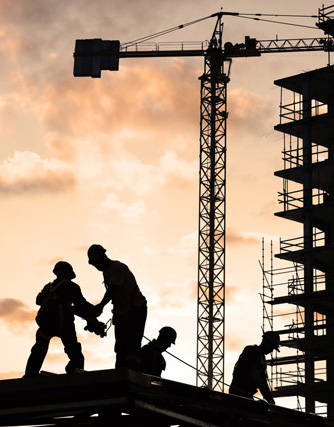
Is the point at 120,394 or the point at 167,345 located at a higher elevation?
the point at 167,345

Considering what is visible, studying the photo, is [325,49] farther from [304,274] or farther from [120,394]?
[120,394]

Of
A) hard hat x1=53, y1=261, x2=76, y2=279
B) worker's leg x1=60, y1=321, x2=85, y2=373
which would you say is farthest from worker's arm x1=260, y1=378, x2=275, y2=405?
hard hat x1=53, y1=261, x2=76, y2=279

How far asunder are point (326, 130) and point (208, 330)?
77.0ft

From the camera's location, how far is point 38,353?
14.8 metres

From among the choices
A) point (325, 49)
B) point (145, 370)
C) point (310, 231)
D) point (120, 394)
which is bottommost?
point (120, 394)

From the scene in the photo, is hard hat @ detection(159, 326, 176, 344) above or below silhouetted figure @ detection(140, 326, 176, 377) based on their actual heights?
above

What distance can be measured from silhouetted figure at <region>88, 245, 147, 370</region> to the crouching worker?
262mm

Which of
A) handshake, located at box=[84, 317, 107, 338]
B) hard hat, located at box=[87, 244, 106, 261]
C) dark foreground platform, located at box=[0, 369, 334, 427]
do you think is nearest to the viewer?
dark foreground platform, located at box=[0, 369, 334, 427]

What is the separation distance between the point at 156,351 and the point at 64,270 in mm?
2708

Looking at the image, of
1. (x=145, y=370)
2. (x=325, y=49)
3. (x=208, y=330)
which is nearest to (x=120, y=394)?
(x=145, y=370)

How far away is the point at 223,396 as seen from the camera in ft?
48.6

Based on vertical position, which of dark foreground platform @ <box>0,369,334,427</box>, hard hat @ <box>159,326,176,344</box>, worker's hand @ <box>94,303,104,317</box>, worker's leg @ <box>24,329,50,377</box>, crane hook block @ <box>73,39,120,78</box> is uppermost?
crane hook block @ <box>73,39,120,78</box>

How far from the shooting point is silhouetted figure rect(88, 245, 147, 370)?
14.3 metres

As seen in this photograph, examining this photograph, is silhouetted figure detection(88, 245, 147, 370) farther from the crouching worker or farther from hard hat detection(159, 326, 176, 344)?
hard hat detection(159, 326, 176, 344)
